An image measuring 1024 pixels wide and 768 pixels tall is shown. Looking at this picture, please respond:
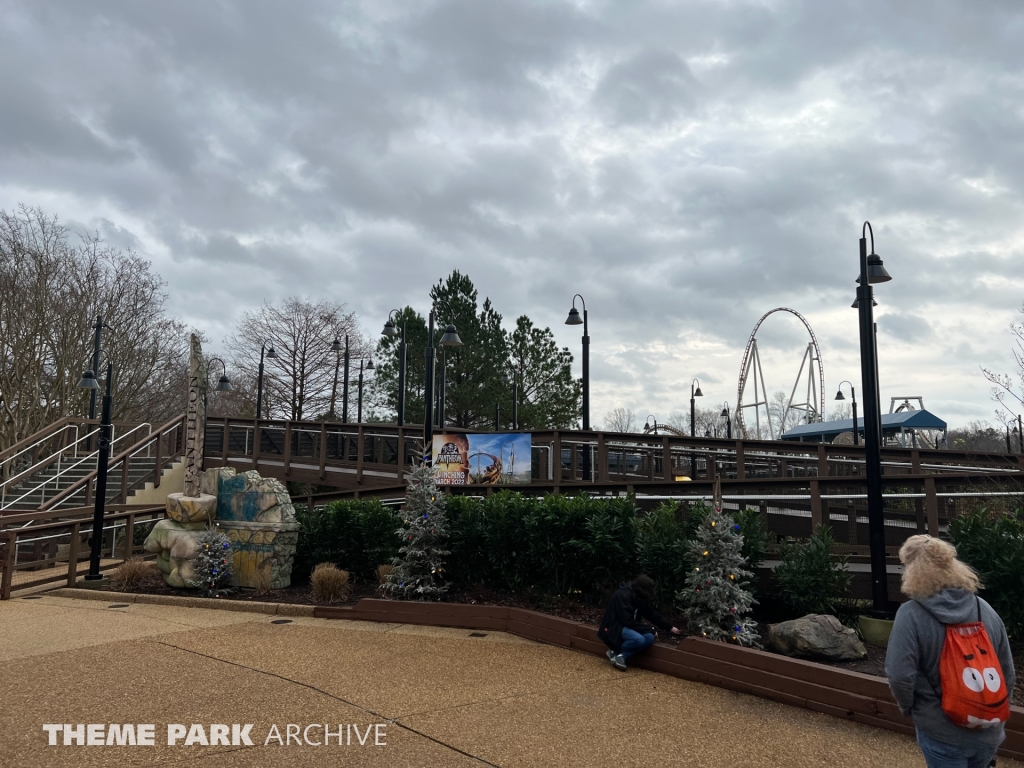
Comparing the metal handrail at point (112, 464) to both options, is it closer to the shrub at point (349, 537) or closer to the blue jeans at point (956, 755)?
the shrub at point (349, 537)

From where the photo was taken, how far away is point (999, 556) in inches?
249

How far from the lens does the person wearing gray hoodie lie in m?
3.19

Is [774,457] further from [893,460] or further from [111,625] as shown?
[111,625]

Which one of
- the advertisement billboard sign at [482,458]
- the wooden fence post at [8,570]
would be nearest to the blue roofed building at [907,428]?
the advertisement billboard sign at [482,458]

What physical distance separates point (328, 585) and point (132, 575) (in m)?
4.09

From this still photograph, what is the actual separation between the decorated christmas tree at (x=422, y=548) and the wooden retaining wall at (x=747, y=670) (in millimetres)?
617

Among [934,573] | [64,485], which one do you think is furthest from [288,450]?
[934,573]

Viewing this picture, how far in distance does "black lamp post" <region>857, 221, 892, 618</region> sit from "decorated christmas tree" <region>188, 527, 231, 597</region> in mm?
8697

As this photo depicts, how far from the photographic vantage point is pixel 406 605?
9.05 meters

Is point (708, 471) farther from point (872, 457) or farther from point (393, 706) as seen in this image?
point (393, 706)

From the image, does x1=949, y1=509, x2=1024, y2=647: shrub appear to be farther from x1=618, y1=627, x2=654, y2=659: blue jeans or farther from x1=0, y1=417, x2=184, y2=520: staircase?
x1=0, y1=417, x2=184, y2=520: staircase

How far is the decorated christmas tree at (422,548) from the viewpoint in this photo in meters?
9.37

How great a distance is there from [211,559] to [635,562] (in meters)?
6.41

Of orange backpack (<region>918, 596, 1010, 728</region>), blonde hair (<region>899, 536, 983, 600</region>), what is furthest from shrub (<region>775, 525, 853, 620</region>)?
orange backpack (<region>918, 596, 1010, 728</region>)
